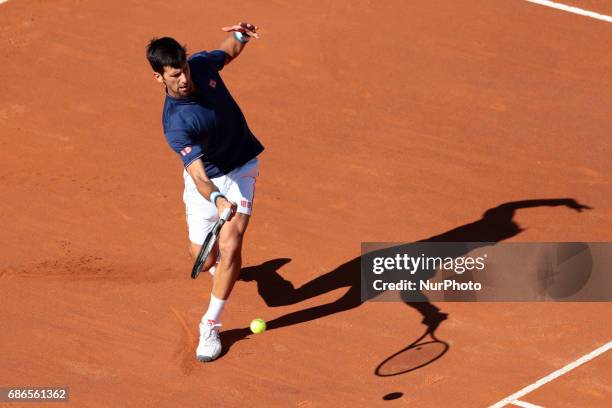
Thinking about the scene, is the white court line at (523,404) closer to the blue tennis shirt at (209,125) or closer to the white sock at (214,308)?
the white sock at (214,308)

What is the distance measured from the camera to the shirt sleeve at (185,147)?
11.1 m

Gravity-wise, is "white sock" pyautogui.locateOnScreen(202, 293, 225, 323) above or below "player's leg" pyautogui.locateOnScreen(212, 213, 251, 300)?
below

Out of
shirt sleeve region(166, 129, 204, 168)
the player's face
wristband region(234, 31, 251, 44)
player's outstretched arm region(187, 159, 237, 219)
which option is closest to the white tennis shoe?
player's outstretched arm region(187, 159, 237, 219)

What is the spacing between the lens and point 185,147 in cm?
1114

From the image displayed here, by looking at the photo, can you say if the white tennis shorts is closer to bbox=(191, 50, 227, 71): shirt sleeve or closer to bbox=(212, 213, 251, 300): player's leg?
bbox=(212, 213, 251, 300): player's leg

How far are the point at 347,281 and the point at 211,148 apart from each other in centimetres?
220

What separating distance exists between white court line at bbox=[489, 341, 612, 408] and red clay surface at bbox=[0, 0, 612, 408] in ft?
0.27

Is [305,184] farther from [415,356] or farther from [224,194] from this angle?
[415,356]

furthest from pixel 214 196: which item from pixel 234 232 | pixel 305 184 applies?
pixel 305 184

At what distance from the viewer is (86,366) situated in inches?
452

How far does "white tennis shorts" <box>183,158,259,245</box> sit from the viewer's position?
462 inches

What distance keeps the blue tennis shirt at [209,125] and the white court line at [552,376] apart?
3316 millimetres

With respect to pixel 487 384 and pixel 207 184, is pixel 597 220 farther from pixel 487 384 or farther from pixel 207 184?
pixel 207 184

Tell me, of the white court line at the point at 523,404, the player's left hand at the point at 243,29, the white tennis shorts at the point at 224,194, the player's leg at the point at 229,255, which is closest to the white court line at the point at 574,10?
the player's left hand at the point at 243,29
